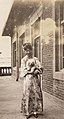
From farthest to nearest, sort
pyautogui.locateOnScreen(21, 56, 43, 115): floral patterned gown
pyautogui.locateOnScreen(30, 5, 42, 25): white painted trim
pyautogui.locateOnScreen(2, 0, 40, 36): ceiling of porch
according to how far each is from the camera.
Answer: pyautogui.locateOnScreen(30, 5, 42, 25): white painted trim, pyautogui.locateOnScreen(2, 0, 40, 36): ceiling of porch, pyautogui.locateOnScreen(21, 56, 43, 115): floral patterned gown

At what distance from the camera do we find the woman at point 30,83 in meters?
4.66

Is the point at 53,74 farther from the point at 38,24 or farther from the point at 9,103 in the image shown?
the point at 38,24

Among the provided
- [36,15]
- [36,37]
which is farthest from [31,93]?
[36,37]

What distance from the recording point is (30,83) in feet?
15.3

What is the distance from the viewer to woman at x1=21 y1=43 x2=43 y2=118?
4.66 meters

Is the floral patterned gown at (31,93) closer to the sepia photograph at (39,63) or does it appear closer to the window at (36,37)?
the sepia photograph at (39,63)

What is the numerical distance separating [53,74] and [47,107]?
93 cm

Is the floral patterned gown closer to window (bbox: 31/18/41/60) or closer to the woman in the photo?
the woman

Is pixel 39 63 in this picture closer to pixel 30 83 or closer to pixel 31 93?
pixel 30 83

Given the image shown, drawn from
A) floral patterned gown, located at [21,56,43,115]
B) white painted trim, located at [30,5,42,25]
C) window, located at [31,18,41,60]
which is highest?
white painted trim, located at [30,5,42,25]

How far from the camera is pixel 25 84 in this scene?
4707 mm

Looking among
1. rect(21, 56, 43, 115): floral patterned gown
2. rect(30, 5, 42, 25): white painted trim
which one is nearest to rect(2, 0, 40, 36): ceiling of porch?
rect(30, 5, 42, 25): white painted trim

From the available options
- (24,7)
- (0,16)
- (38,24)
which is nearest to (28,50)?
(0,16)

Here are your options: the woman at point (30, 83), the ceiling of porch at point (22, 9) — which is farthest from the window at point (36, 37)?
the woman at point (30, 83)
